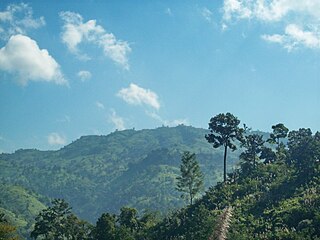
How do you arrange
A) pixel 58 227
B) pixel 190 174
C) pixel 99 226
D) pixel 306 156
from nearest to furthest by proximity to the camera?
pixel 99 226
pixel 306 156
pixel 58 227
pixel 190 174

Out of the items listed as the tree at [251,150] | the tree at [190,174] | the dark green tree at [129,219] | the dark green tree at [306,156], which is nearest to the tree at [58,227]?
the dark green tree at [129,219]

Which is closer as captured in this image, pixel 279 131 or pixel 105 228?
pixel 105 228

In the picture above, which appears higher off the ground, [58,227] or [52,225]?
[52,225]

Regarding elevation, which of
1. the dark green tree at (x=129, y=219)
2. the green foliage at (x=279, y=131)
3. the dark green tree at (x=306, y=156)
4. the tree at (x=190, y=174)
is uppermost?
the green foliage at (x=279, y=131)

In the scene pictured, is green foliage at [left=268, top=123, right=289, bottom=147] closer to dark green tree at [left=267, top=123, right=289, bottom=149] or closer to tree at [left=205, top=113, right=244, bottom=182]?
dark green tree at [left=267, top=123, right=289, bottom=149]

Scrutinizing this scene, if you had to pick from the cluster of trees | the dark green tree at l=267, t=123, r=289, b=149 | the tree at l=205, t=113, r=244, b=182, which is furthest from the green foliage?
the cluster of trees

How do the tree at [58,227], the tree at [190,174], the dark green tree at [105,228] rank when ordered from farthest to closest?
the tree at [190,174] < the tree at [58,227] < the dark green tree at [105,228]

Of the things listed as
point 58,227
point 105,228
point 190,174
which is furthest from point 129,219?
point 190,174

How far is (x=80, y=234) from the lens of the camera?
70.4 meters

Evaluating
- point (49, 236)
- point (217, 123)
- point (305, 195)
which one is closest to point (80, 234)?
point (49, 236)

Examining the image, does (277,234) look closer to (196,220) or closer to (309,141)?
(196,220)

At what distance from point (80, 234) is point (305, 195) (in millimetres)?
37880

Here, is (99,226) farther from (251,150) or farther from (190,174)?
(251,150)

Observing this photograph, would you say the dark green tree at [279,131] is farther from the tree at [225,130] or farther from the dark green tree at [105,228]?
the dark green tree at [105,228]
